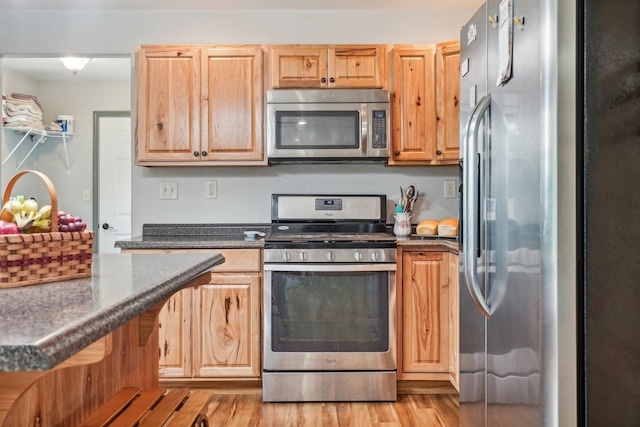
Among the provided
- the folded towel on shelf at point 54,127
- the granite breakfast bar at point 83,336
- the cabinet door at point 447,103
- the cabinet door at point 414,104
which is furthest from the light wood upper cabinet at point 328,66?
the folded towel on shelf at point 54,127

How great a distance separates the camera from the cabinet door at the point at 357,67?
2826mm

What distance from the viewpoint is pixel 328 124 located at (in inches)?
111

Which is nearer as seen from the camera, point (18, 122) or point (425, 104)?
point (425, 104)

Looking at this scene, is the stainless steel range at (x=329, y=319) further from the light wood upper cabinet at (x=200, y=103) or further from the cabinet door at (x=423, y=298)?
the light wood upper cabinet at (x=200, y=103)

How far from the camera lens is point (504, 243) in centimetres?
140

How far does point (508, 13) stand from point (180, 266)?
1.14 metres

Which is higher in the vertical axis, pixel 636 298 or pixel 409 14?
pixel 409 14

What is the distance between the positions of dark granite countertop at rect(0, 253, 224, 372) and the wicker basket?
28 mm

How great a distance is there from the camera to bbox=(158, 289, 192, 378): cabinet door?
8.56ft

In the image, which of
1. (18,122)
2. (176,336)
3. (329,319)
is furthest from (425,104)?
(18,122)

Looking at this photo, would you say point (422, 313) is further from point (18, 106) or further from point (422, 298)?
point (18, 106)

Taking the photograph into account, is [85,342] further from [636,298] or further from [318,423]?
Result: [318,423]

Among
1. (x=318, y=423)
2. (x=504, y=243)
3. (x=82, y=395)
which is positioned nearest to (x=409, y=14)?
(x=504, y=243)

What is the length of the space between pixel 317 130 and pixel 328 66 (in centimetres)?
38
